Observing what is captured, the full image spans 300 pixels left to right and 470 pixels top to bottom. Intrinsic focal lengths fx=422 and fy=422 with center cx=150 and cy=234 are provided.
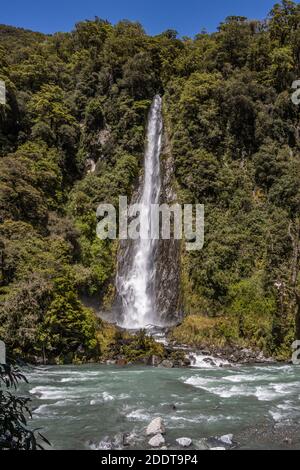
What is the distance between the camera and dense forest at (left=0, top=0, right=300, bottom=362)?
2162cm

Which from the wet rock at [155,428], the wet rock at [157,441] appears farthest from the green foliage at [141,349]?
the wet rock at [157,441]

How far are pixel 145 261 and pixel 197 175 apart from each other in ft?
24.5

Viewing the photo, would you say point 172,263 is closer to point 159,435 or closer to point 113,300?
point 113,300

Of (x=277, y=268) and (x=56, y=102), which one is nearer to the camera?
(x=277, y=268)

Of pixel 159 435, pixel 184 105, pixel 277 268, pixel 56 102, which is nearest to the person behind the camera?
pixel 159 435

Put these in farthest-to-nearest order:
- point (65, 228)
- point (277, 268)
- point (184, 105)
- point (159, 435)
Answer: point (184, 105), point (65, 228), point (277, 268), point (159, 435)

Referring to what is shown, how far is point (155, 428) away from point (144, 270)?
787 inches

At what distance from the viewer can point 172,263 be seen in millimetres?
28906

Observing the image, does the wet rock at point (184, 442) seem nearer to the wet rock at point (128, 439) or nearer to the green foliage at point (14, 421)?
the wet rock at point (128, 439)

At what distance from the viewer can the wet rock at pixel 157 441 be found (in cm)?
885

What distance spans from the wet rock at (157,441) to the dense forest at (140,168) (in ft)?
36.1

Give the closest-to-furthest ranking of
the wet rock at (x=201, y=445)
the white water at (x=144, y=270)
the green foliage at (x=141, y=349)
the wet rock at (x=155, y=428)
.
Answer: the wet rock at (x=201, y=445) → the wet rock at (x=155, y=428) → the green foliage at (x=141, y=349) → the white water at (x=144, y=270)

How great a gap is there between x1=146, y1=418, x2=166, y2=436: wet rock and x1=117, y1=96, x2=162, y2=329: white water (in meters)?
16.6

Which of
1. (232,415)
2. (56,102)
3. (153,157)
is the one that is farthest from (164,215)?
(232,415)
